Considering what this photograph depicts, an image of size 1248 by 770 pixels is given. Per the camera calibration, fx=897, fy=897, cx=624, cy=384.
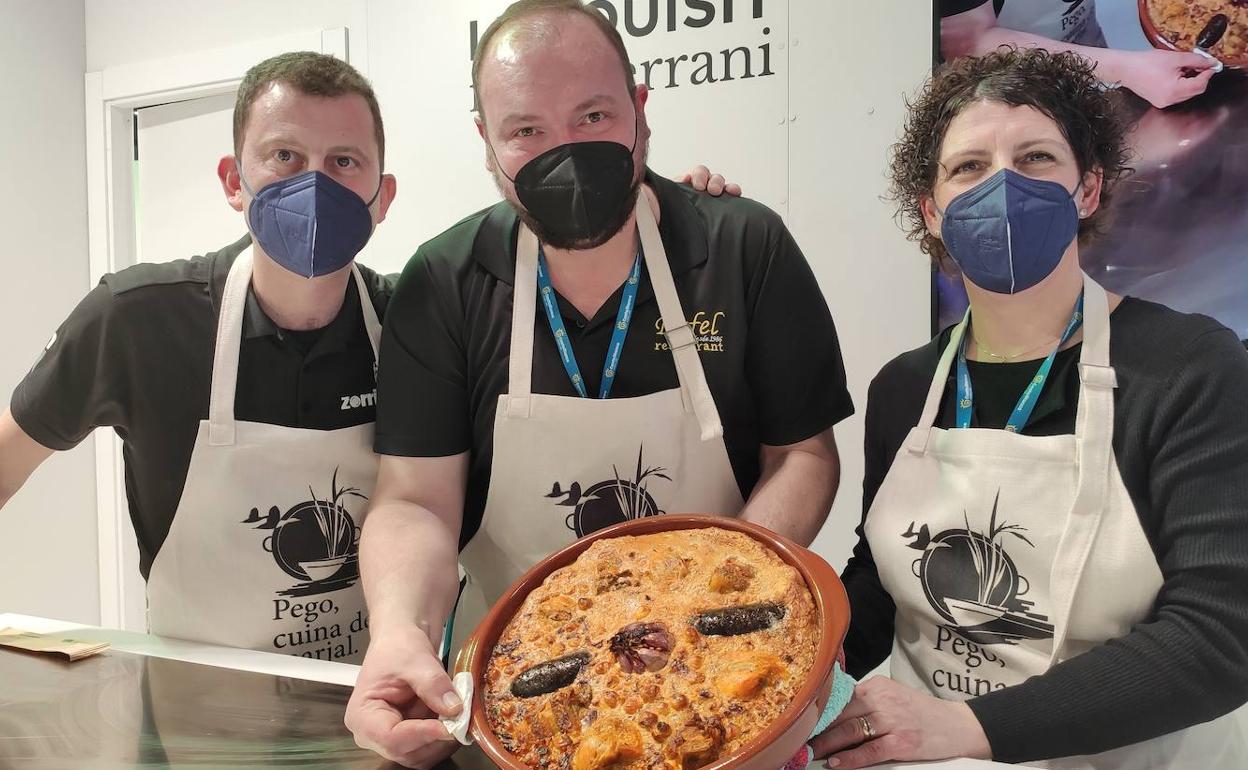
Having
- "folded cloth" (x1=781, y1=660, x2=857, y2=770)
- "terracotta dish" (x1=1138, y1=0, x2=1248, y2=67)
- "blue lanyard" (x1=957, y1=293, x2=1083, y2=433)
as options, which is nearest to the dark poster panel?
"terracotta dish" (x1=1138, y1=0, x2=1248, y2=67)

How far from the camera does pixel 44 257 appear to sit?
134 inches

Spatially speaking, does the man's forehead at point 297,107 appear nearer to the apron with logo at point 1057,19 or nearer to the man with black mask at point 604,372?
the man with black mask at point 604,372

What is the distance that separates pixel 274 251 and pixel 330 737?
32.3 inches

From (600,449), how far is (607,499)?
88 millimetres

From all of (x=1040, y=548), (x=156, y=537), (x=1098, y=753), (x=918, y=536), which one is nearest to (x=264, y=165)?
(x=156, y=537)

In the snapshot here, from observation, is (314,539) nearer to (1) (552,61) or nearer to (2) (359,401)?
(2) (359,401)

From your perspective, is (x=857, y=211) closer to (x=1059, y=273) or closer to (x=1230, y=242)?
(x=1230, y=242)

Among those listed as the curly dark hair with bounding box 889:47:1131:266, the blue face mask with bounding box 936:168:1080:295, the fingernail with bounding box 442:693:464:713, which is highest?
the curly dark hair with bounding box 889:47:1131:266

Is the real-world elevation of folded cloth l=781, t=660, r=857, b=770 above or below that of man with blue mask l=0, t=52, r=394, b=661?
below

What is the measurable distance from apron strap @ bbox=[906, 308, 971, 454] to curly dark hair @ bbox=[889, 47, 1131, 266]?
0.82 ft

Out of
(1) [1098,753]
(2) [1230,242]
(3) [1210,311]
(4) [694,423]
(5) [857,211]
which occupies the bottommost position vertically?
(1) [1098,753]

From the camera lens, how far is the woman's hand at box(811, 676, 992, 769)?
1.04 metres

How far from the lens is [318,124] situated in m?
1.55

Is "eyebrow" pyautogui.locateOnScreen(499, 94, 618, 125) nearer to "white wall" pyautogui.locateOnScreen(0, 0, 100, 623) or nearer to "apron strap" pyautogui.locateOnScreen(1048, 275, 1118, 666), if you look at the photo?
"apron strap" pyautogui.locateOnScreen(1048, 275, 1118, 666)
